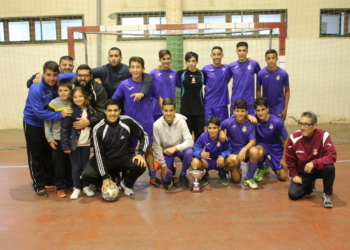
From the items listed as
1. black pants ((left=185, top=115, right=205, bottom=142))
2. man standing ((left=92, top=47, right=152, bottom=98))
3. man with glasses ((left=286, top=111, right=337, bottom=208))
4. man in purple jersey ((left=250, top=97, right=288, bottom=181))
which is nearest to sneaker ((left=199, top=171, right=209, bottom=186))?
man in purple jersey ((left=250, top=97, right=288, bottom=181))

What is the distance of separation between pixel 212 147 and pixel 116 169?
1.23 meters

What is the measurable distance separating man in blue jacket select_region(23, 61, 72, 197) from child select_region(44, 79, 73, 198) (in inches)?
3.7

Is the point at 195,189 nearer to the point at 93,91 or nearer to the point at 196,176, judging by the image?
the point at 196,176

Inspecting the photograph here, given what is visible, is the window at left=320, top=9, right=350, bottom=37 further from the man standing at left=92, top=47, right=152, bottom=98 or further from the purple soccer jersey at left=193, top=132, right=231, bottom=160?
the man standing at left=92, top=47, right=152, bottom=98

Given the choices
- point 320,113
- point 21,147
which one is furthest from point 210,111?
point 320,113

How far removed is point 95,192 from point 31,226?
3.36 ft

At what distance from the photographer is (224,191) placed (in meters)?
4.05

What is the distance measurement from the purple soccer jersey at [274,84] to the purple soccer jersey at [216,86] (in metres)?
0.52

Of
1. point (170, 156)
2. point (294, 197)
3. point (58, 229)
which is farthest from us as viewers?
point (170, 156)

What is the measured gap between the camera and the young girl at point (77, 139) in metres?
3.81

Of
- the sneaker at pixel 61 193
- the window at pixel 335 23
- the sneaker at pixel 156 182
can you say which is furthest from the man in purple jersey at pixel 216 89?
the window at pixel 335 23

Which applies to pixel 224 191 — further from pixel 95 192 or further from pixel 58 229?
pixel 58 229

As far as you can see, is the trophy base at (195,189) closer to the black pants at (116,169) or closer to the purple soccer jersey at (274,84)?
the black pants at (116,169)

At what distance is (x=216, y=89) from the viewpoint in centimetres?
492
